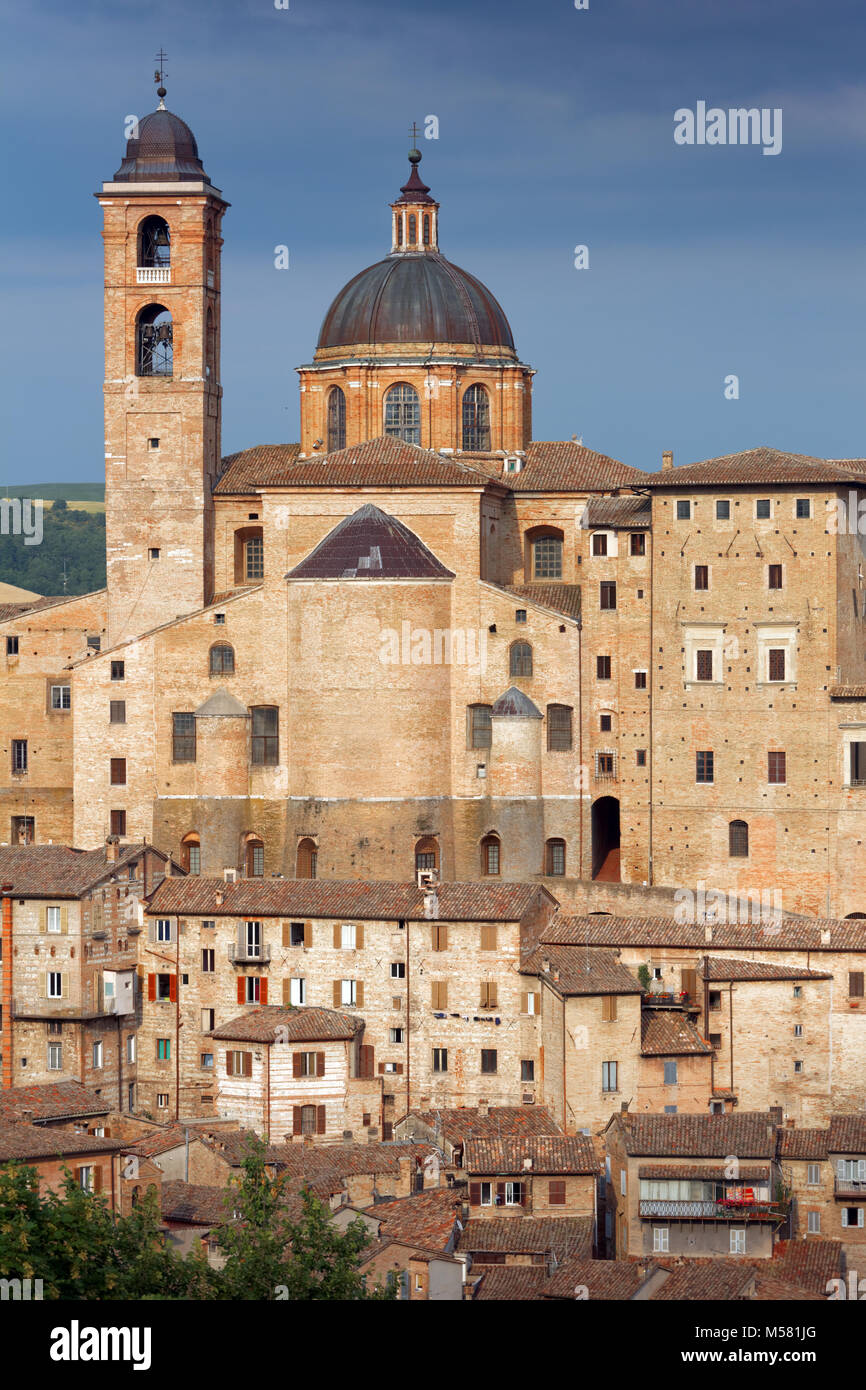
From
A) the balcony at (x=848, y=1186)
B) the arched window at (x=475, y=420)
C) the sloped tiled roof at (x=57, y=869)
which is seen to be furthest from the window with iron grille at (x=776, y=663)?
the sloped tiled roof at (x=57, y=869)

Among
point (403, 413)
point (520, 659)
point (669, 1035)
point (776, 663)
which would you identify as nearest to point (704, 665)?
point (776, 663)

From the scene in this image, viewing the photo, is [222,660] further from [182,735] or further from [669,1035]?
[669,1035]

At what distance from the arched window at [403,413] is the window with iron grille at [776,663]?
1269 centimetres

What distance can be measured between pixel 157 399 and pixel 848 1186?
2468 centimetres

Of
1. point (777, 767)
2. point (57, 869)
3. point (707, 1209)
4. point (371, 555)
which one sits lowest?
point (707, 1209)

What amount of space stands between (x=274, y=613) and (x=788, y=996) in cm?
1447

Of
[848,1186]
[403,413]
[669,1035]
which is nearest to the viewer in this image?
[848,1186]

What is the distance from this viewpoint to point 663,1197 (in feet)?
125

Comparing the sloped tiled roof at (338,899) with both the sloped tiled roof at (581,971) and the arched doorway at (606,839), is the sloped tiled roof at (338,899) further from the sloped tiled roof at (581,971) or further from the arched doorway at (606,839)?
the arched doorway at (606,839)

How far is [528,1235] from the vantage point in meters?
37.6

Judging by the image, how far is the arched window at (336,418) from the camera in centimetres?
5841

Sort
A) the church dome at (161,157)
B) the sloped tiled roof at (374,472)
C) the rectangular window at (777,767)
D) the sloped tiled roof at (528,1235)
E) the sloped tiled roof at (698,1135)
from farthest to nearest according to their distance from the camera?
1. the church dome at (161,157)
2. the sloped tiled roof at (374,472)
3. the rectangular window at (777,767)
4. the sloped tiled roof at (698,1135)
5. the sloped tiled roof at (528,1235)
